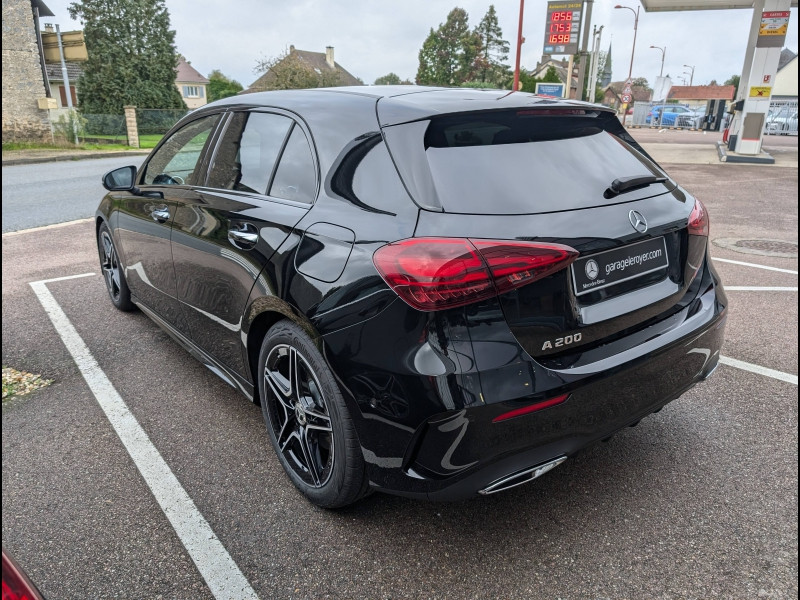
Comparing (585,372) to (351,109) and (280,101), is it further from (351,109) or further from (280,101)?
(280,101)

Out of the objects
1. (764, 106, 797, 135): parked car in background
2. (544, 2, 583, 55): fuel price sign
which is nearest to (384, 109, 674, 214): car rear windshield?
(544, 2, 583, 55): fuel price sign

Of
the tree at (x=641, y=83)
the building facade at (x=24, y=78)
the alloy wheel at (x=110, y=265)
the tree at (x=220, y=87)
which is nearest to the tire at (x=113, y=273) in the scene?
the alloy wheel at (x=110, y=265)

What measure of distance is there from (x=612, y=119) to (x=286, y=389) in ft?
6.38

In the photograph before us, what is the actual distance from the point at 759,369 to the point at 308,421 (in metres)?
2.97

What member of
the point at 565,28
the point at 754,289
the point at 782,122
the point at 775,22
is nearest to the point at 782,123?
the point at 782,122

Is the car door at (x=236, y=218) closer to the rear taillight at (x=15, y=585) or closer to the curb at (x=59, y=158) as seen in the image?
the rear taillight at (x=15, y=585)

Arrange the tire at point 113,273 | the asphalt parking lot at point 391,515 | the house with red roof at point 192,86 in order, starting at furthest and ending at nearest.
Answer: the house with red roof at point 192,86 → the tire at point 113,273 → the asphalt parking lot at point 391,515

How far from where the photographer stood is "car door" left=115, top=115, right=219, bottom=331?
3.54 metres

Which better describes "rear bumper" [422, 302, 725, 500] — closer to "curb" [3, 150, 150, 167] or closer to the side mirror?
the side mirror

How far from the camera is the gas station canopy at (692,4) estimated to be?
21.9 m

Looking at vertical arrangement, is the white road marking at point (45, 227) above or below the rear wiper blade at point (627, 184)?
below

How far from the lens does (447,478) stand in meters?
2.01

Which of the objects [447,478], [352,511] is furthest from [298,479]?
[447,478]

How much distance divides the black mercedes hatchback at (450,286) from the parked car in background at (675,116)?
2515 inches
